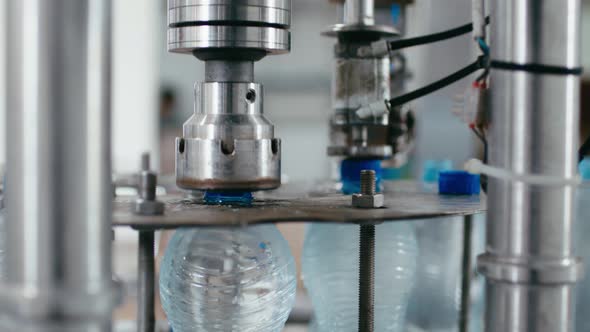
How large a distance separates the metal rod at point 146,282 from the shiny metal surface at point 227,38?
9.3 inches

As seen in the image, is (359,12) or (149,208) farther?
(359,12)

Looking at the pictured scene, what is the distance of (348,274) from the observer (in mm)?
1210

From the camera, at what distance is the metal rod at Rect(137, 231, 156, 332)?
3.09 ft

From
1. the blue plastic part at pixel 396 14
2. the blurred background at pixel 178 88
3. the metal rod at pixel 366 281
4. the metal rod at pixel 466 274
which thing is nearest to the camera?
the metal rod at pixel 366 281

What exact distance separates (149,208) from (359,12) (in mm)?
494

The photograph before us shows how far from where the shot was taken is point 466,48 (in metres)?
1.65

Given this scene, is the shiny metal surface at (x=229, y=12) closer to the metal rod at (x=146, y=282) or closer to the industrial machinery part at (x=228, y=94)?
the industrial machinery part at (x=228, y=94)

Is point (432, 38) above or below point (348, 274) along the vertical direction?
above

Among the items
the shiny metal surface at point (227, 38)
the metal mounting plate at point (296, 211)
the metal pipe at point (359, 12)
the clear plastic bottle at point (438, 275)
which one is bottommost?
the clear plastic bottle at point (438, 275)

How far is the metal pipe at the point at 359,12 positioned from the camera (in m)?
1.11

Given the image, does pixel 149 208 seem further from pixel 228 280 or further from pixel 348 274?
pixel 348 274

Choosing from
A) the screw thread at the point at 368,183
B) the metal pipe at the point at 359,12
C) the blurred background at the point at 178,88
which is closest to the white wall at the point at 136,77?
the blurred background at the point at 178,88

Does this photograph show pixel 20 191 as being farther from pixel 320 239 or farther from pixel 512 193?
pixel 320 239

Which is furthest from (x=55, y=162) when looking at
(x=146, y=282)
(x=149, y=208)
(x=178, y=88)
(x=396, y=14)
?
(x=178, y=88)
